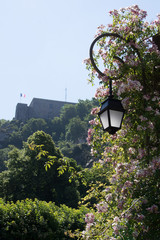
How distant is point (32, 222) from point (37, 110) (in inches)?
3696

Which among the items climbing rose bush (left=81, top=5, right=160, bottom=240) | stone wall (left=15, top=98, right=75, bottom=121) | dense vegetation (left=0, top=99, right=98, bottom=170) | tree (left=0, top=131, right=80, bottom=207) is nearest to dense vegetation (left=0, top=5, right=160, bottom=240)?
climbing rose bush (left=81, top=5, right=160, bottom=240)

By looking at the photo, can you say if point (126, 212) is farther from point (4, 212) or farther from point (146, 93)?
point (4, 212)

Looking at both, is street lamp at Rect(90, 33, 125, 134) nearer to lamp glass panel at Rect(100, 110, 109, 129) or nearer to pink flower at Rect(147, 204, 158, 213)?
lamp glass panel at Rect(100, 110, 109, 129)

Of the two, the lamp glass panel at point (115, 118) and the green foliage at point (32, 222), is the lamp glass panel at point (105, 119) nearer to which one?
the lamp glass panel at point (115, 118)

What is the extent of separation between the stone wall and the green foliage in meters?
89.8

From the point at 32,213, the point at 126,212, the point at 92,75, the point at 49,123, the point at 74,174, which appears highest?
the point at 49,123

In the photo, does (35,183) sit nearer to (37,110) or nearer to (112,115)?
(112,115)

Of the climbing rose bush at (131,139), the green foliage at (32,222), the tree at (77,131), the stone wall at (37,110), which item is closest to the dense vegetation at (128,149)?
the climbing rose bush at (131,139)

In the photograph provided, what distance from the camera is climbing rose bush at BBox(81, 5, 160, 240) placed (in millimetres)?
4527

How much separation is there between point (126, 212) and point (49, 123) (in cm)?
9384

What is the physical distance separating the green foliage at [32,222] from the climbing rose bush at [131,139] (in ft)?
18.1

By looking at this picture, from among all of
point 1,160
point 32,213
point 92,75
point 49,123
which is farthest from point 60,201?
point 49,123

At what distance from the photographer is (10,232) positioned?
1096 cm

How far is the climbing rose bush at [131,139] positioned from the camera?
4527 mm
